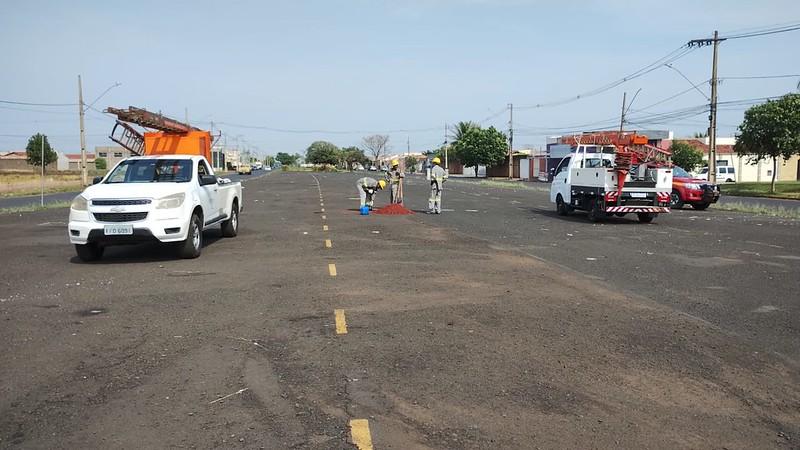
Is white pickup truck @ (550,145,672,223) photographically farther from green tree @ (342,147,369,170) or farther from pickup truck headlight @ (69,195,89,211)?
green tree @ (342,147,369,170)

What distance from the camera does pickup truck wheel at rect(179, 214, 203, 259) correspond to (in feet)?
37.3

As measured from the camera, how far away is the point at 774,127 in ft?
125

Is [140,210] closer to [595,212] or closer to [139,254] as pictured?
[139,254]

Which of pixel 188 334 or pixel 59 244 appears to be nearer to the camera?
pixel 188 334

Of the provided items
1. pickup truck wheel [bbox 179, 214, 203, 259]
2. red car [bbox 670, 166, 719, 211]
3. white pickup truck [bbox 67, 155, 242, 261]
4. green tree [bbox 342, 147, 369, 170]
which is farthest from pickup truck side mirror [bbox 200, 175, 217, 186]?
green tree [bbox 342, 147, 369, 170]

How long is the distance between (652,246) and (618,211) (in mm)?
5296

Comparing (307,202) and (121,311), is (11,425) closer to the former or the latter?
(121,311)

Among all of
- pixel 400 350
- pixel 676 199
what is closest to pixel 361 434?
pixel 400 350

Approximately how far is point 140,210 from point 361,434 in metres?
7.97

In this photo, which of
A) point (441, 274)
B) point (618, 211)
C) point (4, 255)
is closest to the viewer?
point (441, 274)

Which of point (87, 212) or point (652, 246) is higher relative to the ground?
point (87, 212)

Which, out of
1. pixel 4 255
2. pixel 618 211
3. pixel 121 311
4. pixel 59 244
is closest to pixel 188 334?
pixel 121 311

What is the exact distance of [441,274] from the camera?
994 cm

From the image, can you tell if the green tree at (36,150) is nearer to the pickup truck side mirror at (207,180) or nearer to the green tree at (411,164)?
the green tree at (411,164)
